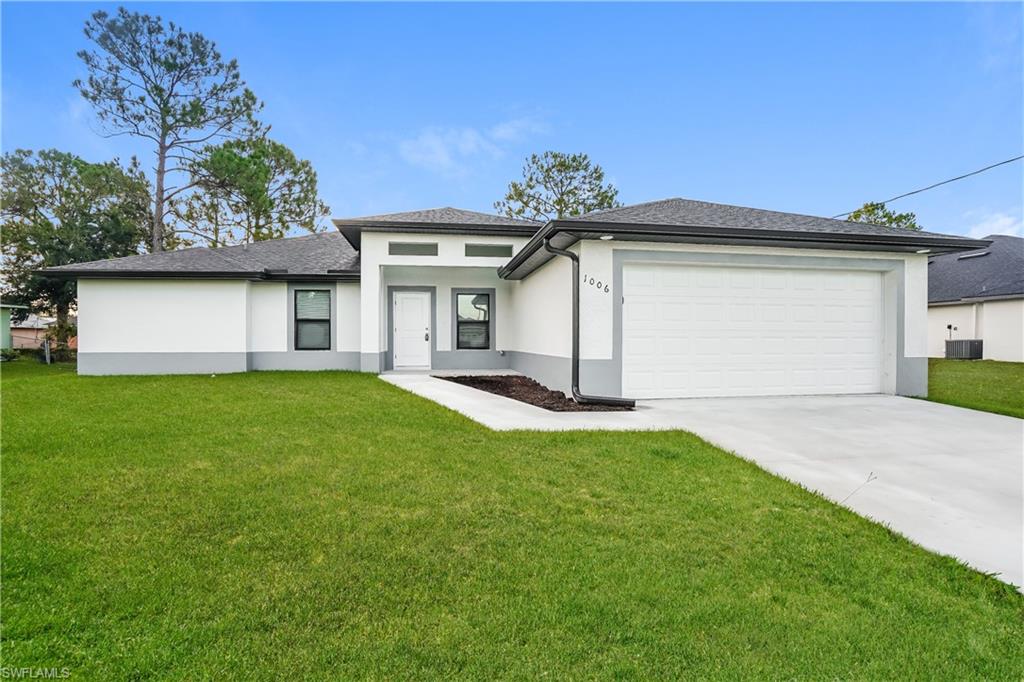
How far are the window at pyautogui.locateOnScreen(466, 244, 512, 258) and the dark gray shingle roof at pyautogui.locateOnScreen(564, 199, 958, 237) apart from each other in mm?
3693

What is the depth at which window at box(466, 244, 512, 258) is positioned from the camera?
12.2 metres

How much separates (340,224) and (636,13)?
9294 millimetres

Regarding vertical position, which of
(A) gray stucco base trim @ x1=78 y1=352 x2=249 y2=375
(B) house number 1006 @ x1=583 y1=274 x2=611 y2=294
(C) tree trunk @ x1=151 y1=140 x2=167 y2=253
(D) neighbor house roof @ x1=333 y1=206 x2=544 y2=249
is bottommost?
(A) gray stucco base trim @ x1=78 y1=352 x2=249 y2=375

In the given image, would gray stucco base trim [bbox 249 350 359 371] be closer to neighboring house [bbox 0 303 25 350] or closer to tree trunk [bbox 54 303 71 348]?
tree trunk [bbox 54 303 71 348]

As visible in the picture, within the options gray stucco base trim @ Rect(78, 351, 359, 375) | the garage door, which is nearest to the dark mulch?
the garage door

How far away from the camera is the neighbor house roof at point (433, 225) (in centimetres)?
1160

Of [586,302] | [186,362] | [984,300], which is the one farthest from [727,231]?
[984,300]

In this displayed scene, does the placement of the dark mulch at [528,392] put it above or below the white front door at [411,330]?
below

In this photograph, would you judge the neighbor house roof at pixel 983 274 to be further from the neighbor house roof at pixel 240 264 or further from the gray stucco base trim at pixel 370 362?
the neighbor house roof at pixel 240 264

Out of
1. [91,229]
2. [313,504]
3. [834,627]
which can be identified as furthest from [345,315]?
[91,229]

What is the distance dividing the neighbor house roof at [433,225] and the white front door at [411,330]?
2.09 m

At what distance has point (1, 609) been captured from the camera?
2.17 metres

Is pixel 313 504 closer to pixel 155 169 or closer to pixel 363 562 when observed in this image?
pixel 363 562

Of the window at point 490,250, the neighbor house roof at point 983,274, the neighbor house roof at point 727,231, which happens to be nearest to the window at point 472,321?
the window at point 490,250
